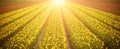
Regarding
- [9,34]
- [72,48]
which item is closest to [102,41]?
[72,48]

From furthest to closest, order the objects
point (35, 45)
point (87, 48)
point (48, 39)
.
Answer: point (48, 39) < point (35, 45) < point (87, 48)

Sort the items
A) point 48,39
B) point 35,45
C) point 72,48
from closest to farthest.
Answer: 1. point 72,48
2. point 35,45
3. point 48,39

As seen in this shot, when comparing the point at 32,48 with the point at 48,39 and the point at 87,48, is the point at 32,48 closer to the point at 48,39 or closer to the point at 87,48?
the point at 48,39

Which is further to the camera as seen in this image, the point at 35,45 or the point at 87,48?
the point at 35,45

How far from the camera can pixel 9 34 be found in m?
13.6

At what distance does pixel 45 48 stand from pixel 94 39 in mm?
5061

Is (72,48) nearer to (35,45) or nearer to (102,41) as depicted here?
(102,41)

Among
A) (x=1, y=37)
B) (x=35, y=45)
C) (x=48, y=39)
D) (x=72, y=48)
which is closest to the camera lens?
(x=72, y=48)

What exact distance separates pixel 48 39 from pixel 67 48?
2.63 metres

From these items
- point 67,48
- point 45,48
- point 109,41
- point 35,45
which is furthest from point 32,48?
point 109,41

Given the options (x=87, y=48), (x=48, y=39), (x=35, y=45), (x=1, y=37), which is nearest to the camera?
(x=87, y=48)

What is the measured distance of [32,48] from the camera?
1029 cm

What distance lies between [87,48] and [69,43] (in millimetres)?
2185

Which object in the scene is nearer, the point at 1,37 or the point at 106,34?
the point at 106,34
